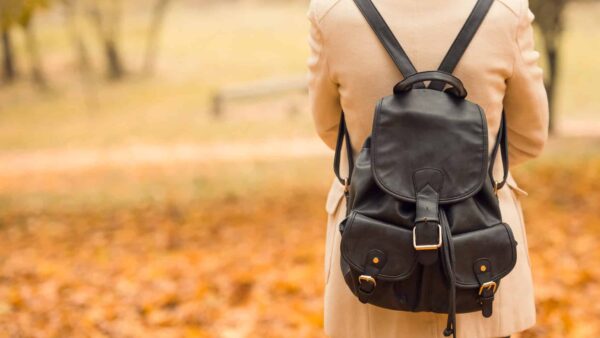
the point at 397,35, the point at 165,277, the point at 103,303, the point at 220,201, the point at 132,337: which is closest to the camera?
the point at 397,35

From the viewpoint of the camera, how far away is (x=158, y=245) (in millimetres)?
7035

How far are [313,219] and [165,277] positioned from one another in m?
2.51

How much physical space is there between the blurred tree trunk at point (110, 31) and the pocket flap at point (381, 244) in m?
27.2

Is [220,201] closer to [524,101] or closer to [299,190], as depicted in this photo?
[299,190]

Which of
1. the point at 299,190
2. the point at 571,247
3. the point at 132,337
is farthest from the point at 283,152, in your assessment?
the point at 132,337

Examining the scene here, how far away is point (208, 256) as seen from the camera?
21.0ft

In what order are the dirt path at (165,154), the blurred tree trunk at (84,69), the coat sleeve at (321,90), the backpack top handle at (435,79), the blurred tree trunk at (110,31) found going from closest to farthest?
the backpack top handle at (435,79)
the coat sleeve at (321,90)
the dirt path at (165,154)
the blurred tree trunk at (84,69)
the blurred tree trunk at (110,31)

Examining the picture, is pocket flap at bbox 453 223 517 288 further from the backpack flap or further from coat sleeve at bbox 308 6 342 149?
coat sleeve at bbox 308 6 342 149

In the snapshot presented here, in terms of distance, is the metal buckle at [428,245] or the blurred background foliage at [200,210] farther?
the blurred background foliage at [200,210]

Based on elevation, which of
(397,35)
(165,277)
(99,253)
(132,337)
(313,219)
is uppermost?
(397,35)

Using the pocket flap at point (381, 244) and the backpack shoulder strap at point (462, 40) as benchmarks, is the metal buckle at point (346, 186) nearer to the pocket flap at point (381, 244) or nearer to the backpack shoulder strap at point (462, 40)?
the pocket flap at point (381, 244)

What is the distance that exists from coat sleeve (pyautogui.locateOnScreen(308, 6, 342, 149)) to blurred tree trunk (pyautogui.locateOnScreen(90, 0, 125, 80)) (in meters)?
26.7

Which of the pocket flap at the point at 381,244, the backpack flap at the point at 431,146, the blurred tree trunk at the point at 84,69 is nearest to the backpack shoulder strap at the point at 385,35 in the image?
the backpack flap at the point at 431,146

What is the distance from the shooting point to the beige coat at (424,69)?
209 centimetres
